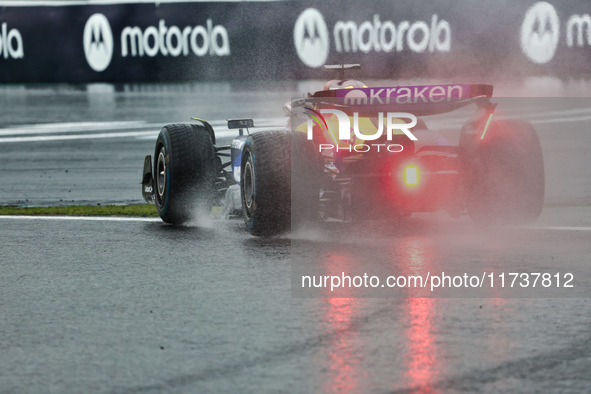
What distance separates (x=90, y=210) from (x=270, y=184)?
10.4 feet

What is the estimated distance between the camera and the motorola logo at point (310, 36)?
2048cm

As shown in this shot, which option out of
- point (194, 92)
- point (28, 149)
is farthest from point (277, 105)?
point (28, 149)

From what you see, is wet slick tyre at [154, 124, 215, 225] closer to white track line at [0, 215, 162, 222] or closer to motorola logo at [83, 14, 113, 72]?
white track line at [0, 215, 162, 222]

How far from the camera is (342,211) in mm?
7719

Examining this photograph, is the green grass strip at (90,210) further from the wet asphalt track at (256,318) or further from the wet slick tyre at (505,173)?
the wet slick tyre at (505,173)

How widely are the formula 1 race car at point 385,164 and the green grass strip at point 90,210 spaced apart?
1.94 meters

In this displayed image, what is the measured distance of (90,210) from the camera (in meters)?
10.1

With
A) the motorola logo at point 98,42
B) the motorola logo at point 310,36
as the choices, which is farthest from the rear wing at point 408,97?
the motorola logo at point 98,42

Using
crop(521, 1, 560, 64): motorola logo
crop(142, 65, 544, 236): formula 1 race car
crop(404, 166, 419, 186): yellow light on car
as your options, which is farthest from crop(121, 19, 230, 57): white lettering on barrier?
crop(404, 166, 419, 186): yellow light on car

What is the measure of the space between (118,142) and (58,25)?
6477mm

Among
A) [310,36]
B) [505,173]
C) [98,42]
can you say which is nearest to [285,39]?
[310,36]

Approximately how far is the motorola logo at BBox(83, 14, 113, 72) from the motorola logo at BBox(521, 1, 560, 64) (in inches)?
344

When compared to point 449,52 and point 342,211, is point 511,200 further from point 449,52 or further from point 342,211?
point 449,52

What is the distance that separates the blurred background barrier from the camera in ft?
64.1
